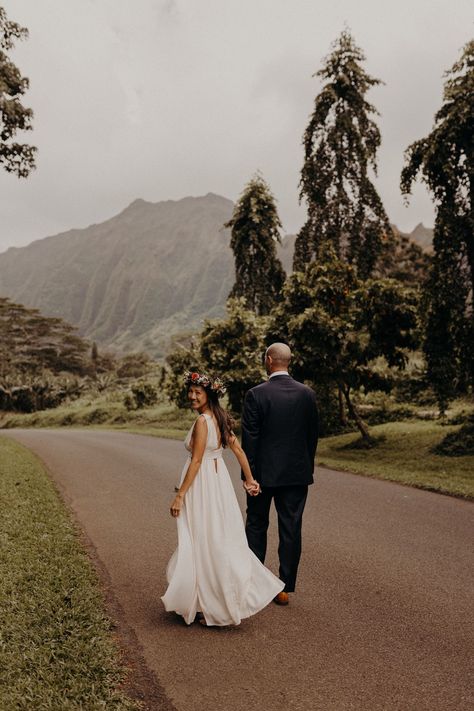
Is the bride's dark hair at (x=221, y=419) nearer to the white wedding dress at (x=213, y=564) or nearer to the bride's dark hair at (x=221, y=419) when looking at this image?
the bride's dark hair at (x=221, y=419)

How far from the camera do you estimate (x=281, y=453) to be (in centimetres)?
477

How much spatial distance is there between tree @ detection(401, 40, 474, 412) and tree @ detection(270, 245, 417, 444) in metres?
1.03

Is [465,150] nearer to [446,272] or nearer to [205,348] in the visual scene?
[446,272]

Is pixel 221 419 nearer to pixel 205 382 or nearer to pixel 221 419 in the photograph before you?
pixel 221 419

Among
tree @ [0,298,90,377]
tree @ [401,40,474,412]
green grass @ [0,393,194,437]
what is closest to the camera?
tree @ [401,40,474,412]

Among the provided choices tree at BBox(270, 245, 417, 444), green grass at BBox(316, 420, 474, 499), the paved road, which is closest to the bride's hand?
the paved road

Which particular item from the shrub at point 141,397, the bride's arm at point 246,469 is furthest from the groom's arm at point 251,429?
the shrub at point 141,397

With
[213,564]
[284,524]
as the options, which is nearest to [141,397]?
[284,524]

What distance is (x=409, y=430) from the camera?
16.8 metres

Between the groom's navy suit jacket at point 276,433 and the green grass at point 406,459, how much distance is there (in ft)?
17.8

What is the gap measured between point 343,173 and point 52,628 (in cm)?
2184

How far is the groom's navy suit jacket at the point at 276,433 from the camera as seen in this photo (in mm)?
4750

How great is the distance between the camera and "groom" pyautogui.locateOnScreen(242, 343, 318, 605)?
476cm

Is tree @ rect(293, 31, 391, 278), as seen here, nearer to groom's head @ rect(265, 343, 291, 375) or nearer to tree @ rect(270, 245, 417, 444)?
tree @ rect(270, 245, 417, 444)
